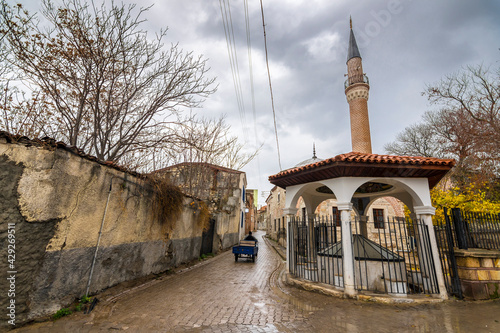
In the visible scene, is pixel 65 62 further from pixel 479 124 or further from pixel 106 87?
pixel 479 124

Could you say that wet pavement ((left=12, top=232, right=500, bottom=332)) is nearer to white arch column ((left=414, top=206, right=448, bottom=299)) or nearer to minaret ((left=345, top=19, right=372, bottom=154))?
white arch column ((left=414, top=206, right=448, bottom=299))

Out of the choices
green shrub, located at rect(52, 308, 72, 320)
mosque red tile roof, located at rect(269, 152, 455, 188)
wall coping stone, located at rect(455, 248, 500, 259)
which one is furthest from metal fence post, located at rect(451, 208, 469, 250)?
green shrub, located at rect(52, 308, 72, 320)

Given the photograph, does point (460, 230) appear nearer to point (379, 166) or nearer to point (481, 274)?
point (481, 274)

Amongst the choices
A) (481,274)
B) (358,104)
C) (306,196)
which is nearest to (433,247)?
(481,274)

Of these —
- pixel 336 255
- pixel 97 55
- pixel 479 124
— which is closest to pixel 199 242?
pixel 336 255

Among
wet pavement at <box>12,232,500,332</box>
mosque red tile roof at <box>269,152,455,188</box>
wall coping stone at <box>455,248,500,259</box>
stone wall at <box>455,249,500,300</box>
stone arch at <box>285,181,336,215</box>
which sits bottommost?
wet pavement at <box>12,232,500,332</box>

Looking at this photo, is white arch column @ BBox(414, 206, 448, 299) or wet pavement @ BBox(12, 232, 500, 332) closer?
wet pavement @ BBox(12, 232, 500, 332)

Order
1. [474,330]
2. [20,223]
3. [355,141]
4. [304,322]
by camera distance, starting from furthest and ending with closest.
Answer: [355,141] < [304,322] < [474,330] < [20,223]

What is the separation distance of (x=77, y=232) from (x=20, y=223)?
995 millimetres

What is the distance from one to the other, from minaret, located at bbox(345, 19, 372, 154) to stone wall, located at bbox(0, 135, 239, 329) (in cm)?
1844

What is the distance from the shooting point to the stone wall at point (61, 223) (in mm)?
3674

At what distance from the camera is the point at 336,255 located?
6.41 metres

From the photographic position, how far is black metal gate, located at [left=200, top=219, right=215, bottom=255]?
12.4 m

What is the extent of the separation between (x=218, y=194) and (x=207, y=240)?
415 cm
